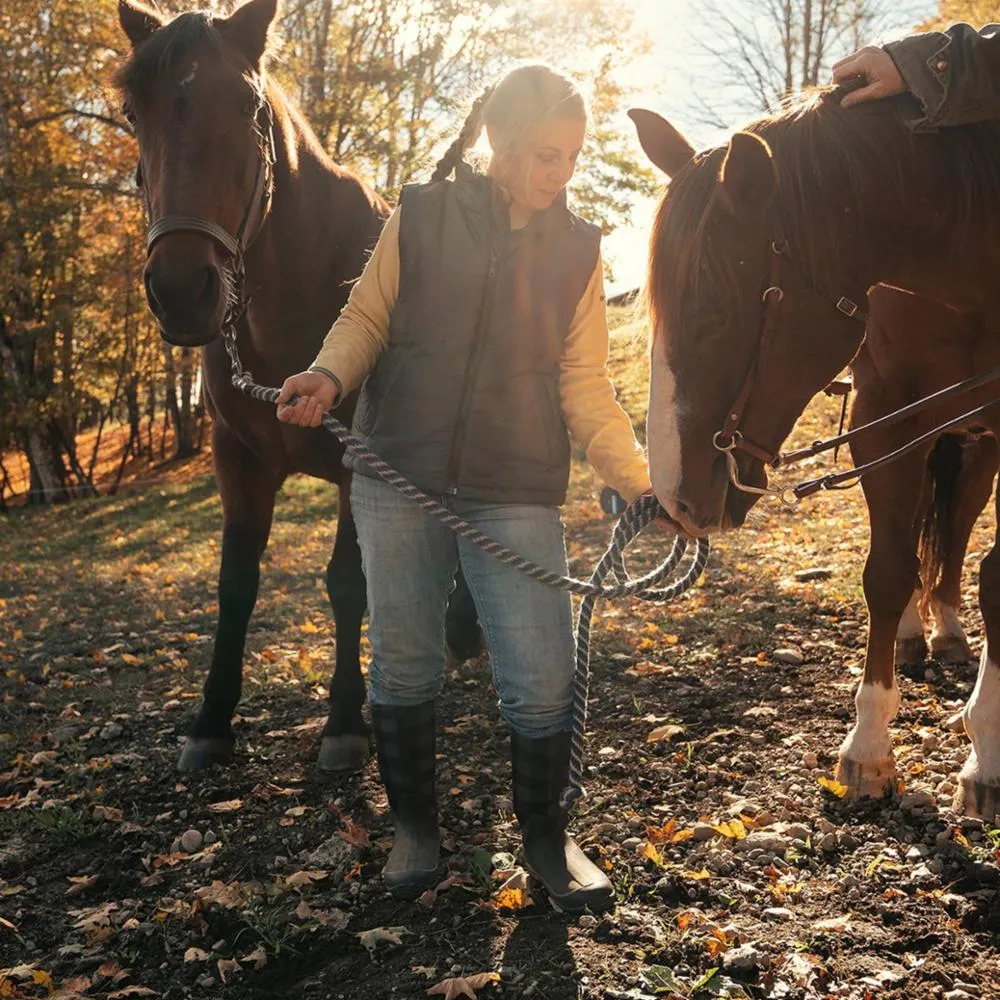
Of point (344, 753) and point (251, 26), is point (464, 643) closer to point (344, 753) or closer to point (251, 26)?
point (344, 753)

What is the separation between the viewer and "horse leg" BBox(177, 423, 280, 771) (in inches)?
146

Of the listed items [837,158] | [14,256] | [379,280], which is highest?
[14,256]

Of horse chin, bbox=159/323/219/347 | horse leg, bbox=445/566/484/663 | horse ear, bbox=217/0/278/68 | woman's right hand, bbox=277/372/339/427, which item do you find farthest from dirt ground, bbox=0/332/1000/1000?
horse ear, bbox=217/0/278/68

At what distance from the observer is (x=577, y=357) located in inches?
106

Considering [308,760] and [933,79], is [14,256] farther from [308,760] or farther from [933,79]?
[933,79]

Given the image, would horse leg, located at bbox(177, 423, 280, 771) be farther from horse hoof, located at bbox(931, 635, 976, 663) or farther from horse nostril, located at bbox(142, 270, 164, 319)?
horse hoof, located at bbox(931, 635, 976, 663)

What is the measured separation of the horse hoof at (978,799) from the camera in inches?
111

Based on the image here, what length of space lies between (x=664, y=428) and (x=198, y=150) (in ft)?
5.57

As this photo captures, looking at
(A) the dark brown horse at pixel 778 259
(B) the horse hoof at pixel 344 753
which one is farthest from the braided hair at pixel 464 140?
(B) the horse hoof at pixel 344 753

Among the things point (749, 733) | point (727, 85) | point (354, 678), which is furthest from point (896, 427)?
point (727, 85)

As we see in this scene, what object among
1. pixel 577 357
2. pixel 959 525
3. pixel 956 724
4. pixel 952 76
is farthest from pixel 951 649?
pixel 952 76

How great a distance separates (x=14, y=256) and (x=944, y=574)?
580 inches

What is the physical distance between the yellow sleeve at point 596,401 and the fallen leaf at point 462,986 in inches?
49.8

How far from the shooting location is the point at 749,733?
3631 millimetres
